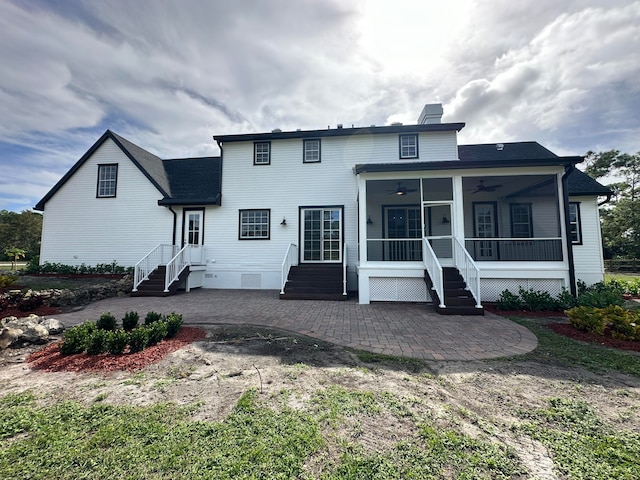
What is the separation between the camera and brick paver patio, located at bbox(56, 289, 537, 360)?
4.44 metres

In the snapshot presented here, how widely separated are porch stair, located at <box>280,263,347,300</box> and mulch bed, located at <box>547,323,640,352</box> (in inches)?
214

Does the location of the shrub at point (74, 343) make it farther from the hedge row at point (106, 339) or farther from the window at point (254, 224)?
the window at point (254, 224)

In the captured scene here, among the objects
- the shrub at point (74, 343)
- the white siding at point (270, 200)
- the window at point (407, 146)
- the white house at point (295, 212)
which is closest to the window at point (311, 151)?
the white house at point (295, 212)

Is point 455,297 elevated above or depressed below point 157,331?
above

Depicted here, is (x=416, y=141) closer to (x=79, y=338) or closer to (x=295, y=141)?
(x=295, y=141)

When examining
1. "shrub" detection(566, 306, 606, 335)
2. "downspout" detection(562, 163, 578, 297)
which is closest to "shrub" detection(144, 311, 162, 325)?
"shrub" detection(566, 306, 606, 335)

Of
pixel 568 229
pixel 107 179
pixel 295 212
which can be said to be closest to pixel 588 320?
pixel 568 229

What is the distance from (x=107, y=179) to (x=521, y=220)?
19.6 metres

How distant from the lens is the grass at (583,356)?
3.70 meters

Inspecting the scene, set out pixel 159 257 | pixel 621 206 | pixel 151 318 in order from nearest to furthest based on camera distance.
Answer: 1. pixel 151 318
2. pixel 159 257
3. pixel 621 206

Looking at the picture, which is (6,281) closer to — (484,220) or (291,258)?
(291,258)

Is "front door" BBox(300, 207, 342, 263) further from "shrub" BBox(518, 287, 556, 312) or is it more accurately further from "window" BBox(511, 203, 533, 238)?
"window" BBox(511, 203, 533, 238)

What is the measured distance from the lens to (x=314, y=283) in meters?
9.65

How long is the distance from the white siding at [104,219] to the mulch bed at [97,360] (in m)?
9.02
